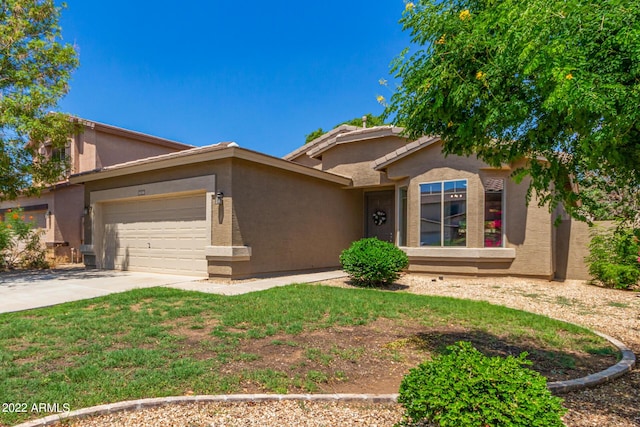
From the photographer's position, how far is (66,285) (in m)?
9.72

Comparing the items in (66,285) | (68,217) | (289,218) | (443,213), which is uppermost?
(443,213)

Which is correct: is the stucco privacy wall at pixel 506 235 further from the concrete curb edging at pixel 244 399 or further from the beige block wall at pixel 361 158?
the concrete curb edging at pixel 244 399

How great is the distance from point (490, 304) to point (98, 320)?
7.53m

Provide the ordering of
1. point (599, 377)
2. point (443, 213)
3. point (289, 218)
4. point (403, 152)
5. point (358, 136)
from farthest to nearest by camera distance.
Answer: point (358, 136)
point (403, 152)
point (289, 218)
point (443, 213)
point (599, 377)

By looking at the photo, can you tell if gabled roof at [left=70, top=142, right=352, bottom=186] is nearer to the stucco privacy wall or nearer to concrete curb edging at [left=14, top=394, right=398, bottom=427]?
the stucco privacy wall

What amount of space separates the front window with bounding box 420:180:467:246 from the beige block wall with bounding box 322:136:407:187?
2.08 meters

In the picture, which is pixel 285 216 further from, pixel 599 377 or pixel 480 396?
pixel 480 396

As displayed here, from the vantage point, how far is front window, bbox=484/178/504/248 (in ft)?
37.8

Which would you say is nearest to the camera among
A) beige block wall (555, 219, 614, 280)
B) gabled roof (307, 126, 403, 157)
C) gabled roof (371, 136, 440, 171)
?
beige block wall (555, 219, 614, 280)

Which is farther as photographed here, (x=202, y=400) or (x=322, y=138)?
(x=322, y=138)

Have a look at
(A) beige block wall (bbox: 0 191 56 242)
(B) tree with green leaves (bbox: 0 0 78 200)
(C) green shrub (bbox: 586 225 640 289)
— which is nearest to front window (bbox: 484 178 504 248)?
(C) green shrub (bbox: 586 225 640 289)

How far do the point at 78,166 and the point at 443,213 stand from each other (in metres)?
16.1

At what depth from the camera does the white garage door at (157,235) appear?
11.2m

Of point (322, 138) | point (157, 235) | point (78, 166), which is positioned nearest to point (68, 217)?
point (78, 166)
